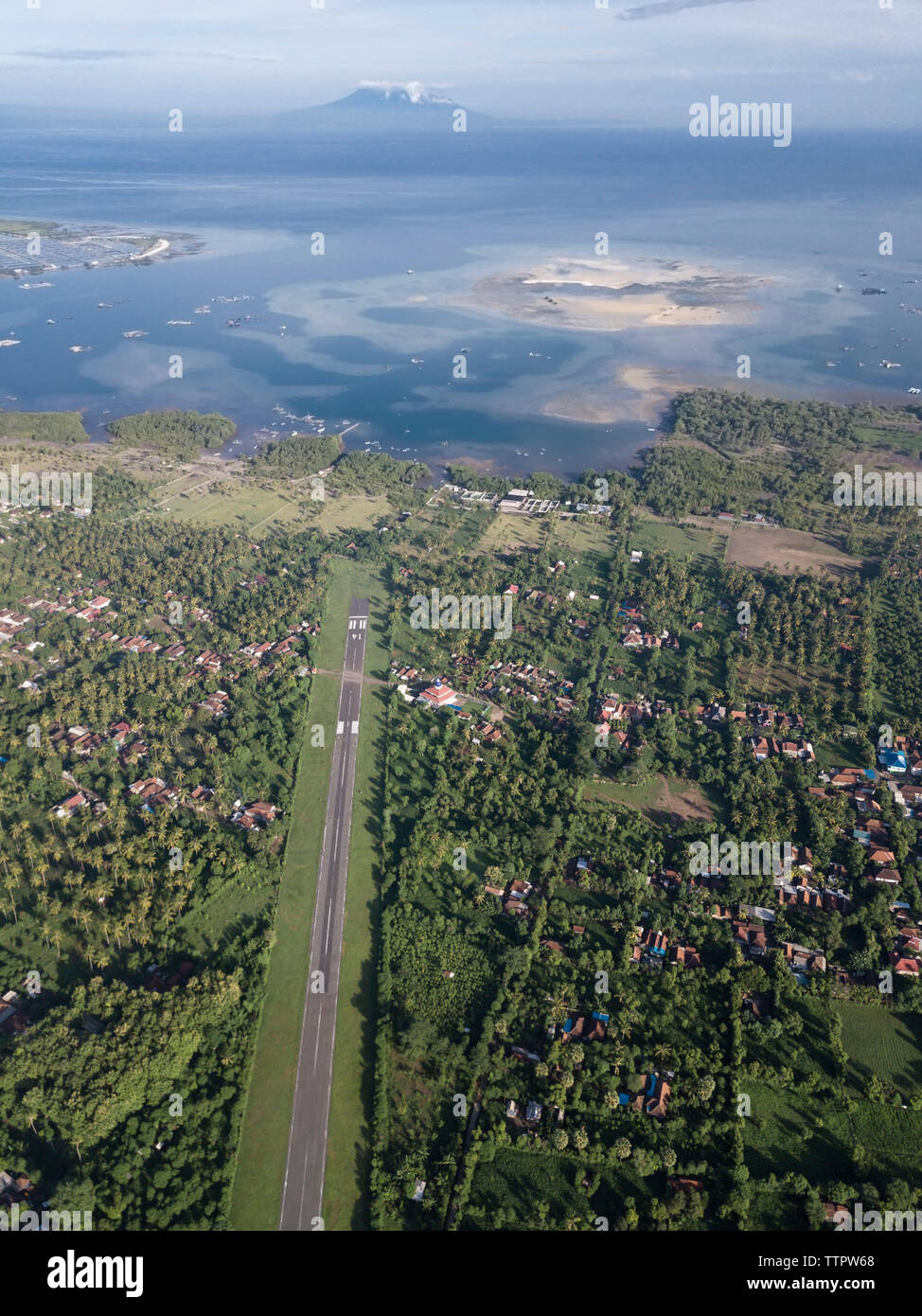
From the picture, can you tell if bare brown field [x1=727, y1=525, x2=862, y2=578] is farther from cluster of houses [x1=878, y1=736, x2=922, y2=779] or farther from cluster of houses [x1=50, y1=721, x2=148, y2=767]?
cluster of houses [x1=50, y1=721, x2=148, y2=767]

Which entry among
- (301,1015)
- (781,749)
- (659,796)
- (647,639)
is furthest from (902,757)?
(301,1015)

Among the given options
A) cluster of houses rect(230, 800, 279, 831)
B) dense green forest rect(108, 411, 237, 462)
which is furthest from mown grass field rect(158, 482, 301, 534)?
cluster of houses rect(230, 800, 279, 831)

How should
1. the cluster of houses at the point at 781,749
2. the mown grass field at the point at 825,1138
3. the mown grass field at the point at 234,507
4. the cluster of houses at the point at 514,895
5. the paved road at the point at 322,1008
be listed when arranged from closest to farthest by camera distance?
the paved road at the point at 322,1008
the mown grass field at the point at 825,1138
the cluster of houses at the point at 514,895
the cluster of houses at the point at 781,749
the mown grass field at the point at 234,507

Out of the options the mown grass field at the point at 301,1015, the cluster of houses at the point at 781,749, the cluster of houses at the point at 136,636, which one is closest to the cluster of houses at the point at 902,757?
the cluster of houses at the point at 781,749

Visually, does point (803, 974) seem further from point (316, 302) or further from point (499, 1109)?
point (316, 302)

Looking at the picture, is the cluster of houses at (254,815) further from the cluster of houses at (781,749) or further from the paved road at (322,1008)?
the cluster of houses at (781,749)

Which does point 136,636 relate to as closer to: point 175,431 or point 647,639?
point 647,639
